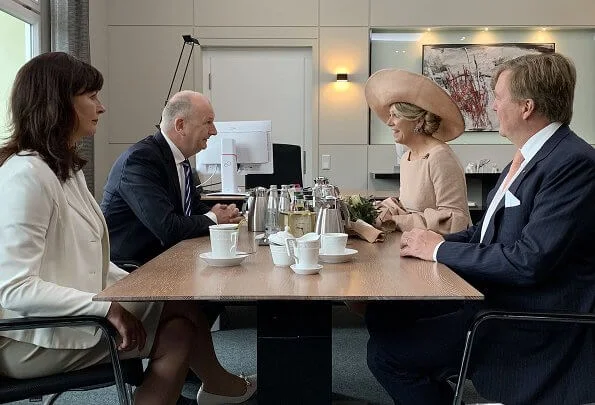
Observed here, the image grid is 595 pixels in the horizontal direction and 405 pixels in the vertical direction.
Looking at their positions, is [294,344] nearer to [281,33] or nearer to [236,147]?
[236,147]

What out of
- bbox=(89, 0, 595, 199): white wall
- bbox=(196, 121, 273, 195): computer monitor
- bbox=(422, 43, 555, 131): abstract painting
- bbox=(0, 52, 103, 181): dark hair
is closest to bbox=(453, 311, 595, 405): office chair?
bbox=(0, 52, 103, 181): dark hair

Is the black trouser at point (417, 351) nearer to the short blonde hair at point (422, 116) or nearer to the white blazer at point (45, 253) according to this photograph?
the white blazer at point (45, 253)

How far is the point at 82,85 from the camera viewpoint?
193 centimetres

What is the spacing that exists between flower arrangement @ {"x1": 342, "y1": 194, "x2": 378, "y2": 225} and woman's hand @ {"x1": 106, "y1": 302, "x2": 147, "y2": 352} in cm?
109

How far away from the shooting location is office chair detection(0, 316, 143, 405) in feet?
5.38

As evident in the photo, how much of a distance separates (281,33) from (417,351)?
599 cm

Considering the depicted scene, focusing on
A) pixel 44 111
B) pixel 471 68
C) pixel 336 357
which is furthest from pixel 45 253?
pixel 471 68

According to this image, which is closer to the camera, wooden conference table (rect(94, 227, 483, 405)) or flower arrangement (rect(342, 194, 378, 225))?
wooden conference table (rect(94, 227, 483, 405))

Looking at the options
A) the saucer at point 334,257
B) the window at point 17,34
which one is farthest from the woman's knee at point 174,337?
the window at point 17,34

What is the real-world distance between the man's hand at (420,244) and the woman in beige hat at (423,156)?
582mm

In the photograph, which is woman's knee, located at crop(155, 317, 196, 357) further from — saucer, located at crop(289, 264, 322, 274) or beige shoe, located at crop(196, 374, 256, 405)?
beige shoe, located at crop(196, 374, 256, 405)

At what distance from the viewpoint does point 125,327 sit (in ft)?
5.76

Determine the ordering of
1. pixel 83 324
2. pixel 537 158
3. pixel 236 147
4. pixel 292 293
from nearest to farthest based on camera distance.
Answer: pixel 292 293 < pixel 83 324 < pixel 537 158 < pixel 236 147

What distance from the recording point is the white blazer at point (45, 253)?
1.67 m
